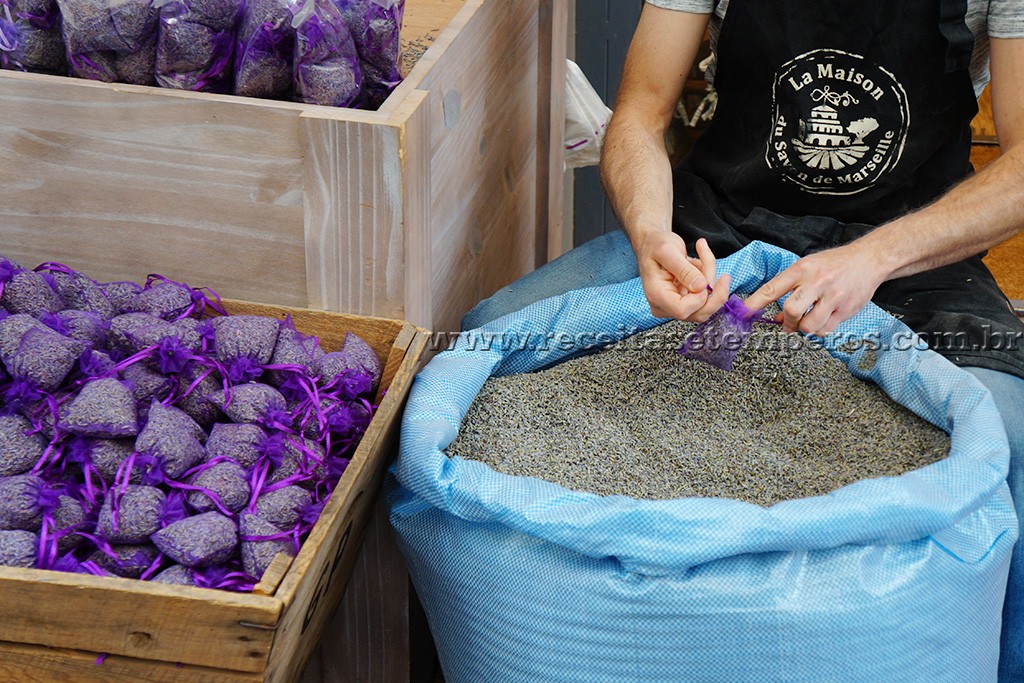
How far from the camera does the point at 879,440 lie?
3.71ft

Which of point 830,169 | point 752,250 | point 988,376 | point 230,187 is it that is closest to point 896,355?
point 988,376

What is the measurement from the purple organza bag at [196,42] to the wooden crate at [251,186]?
4cm

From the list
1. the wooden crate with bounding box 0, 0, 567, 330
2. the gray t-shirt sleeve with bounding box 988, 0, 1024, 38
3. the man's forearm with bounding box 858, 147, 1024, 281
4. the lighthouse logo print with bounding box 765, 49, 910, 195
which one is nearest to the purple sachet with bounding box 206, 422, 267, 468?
the wooden crate with bounding box 0, 0, 567, 330

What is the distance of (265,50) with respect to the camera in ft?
3.74

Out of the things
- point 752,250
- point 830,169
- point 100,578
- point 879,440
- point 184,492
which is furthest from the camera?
point 830,169

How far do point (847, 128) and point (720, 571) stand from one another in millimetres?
742

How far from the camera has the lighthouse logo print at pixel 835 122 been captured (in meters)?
1.44

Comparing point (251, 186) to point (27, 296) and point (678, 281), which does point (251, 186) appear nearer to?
point (27, 296)

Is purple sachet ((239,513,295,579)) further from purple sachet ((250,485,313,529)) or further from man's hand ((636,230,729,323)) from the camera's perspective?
man's hand ((636,230,729,323))

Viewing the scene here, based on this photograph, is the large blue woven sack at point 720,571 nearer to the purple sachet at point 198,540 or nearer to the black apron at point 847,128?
the purple sachet at point 198,540

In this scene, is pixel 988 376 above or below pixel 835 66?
below

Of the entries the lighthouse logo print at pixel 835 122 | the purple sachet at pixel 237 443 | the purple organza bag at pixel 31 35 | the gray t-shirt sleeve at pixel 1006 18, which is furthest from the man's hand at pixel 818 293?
the purple organza bag at pixel 31 35

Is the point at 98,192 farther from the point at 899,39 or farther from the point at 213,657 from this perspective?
the point at 899,39

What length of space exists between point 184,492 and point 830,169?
0.95 meters
